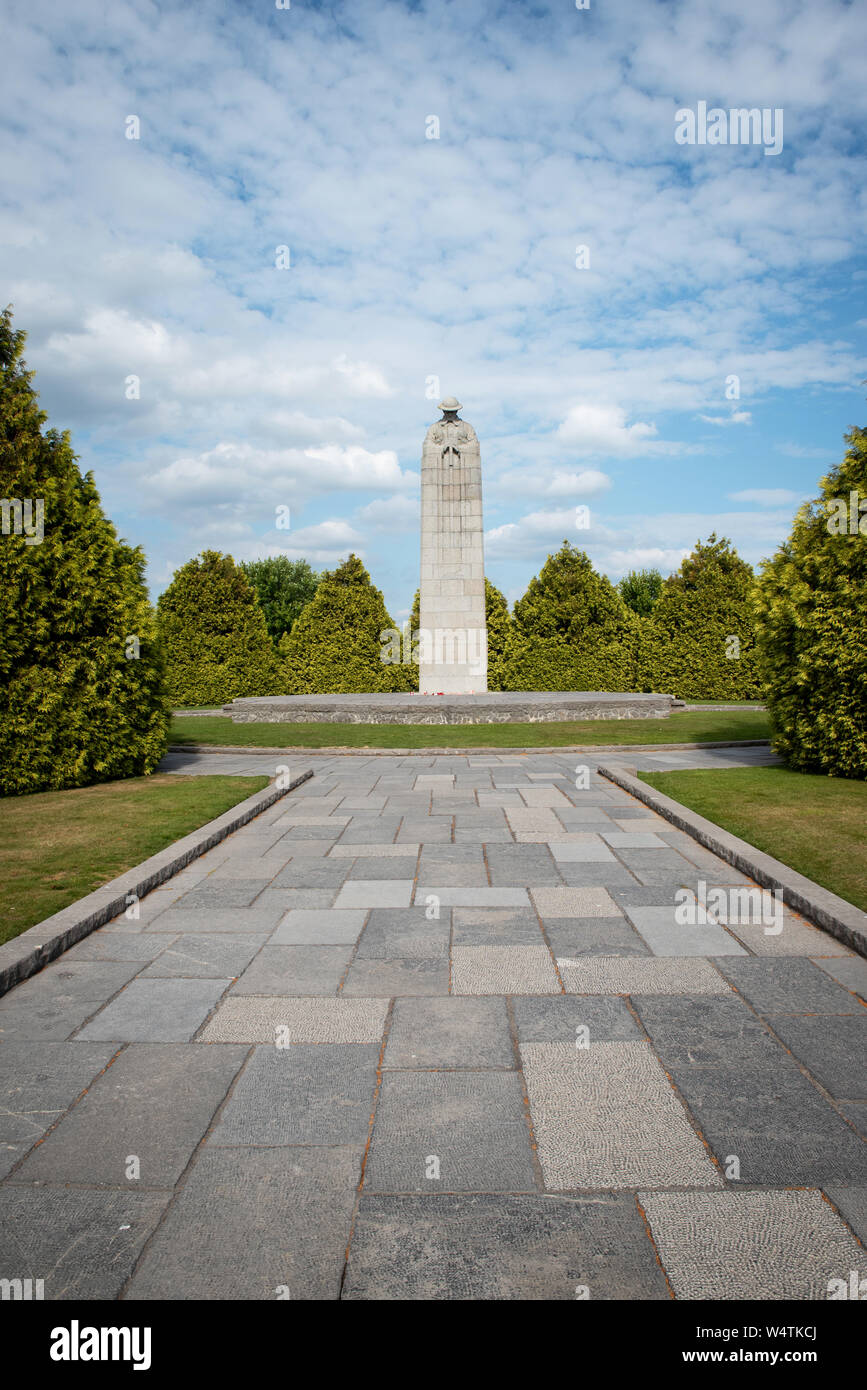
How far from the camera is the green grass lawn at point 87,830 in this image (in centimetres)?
525

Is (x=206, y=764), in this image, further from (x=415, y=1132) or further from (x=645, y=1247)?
(x=645, y=1247)

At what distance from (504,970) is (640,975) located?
70 cm

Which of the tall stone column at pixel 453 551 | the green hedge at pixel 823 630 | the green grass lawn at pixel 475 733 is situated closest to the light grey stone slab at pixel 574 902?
the green hedge at pixel 823 630

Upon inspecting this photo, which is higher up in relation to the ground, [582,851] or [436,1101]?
[582,851]

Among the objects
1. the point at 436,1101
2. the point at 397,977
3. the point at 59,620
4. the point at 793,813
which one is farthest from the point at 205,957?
the point at 59,620

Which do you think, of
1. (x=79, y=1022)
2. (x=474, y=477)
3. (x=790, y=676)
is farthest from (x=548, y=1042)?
(x=474, y=477)

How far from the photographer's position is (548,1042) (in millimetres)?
3418

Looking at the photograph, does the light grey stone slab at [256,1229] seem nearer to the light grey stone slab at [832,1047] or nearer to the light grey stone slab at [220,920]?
the light grey stone slab at [832,1047]

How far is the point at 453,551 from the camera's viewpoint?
2119 centimetres

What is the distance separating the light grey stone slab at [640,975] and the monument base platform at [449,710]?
518 inches

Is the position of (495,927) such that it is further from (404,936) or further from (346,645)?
(346,645)

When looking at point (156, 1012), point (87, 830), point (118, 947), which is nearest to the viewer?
point (156, 1012)
